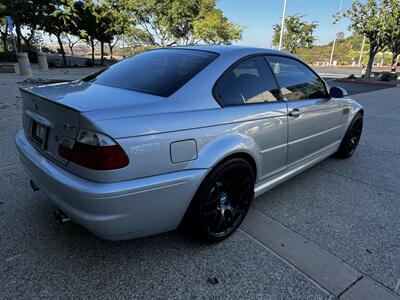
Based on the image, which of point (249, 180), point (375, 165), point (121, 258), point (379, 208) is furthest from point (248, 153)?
point (375, 165)

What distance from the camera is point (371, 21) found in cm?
1620

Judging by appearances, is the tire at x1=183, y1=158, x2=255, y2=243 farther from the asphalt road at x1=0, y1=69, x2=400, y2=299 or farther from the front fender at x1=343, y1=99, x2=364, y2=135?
the front fender at x1=343, y1=99, x2=364, y2=135

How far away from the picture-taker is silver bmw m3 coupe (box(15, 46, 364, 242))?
1.73m

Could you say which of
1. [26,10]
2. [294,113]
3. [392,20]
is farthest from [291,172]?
[26,10]

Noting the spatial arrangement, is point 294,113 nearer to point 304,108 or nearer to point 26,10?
point 304,108

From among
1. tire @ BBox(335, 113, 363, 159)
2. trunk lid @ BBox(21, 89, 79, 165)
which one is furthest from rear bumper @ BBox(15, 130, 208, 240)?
tire @ BBox(335, 113, 363, 159)

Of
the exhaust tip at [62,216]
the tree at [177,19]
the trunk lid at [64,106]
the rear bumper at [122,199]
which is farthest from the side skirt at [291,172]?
the tree at [177,19]

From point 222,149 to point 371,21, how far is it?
59.4 ft

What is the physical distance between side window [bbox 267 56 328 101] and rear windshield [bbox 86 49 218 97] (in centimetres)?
77

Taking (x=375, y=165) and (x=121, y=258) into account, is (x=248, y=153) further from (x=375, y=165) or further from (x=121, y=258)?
(x=375, y=165)

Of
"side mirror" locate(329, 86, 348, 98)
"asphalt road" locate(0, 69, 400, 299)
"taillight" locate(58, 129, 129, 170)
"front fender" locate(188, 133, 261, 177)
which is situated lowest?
"asphalt road" locate(0, 69, 400, 299)

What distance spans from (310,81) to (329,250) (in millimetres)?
1834

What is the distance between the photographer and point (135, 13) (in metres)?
28.4

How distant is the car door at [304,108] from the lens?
288cm
